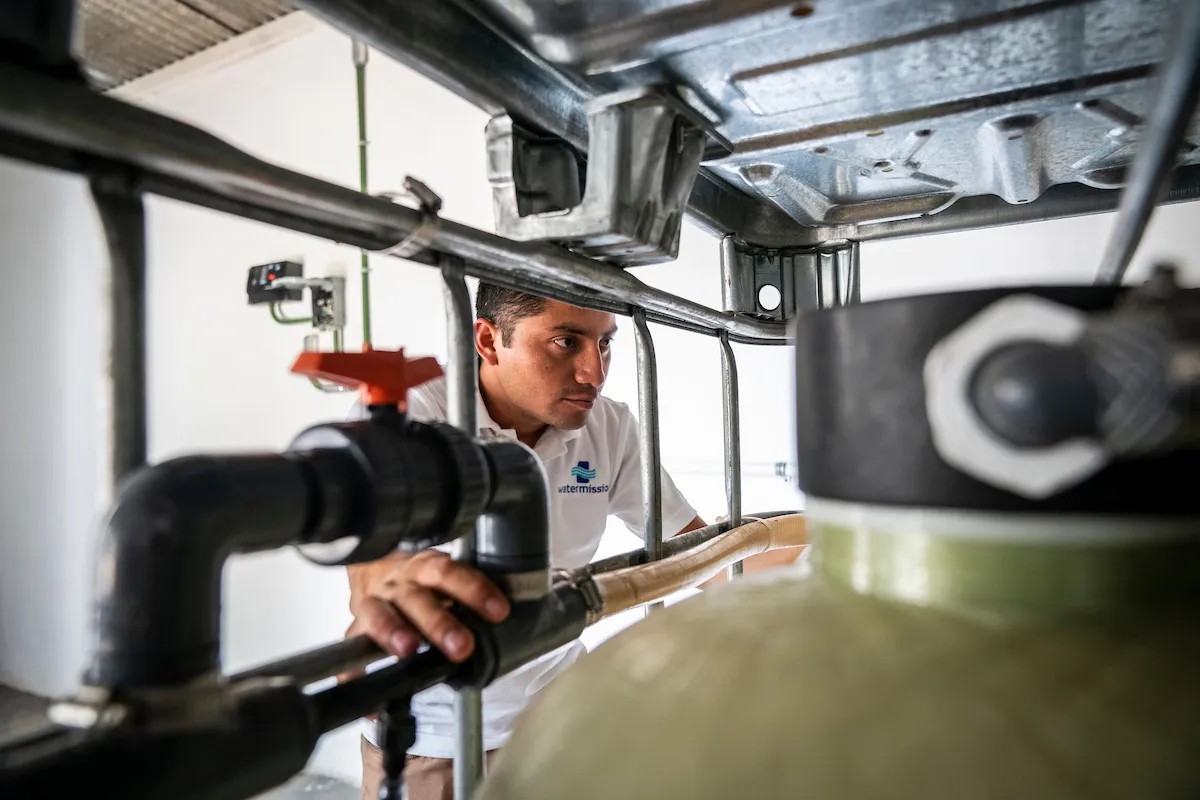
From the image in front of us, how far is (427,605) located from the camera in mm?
503

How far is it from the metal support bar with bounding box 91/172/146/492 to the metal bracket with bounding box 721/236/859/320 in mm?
1030

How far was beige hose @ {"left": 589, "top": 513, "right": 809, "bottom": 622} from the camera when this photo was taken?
70 cm

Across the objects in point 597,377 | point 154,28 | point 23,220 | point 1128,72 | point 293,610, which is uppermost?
point 154,28

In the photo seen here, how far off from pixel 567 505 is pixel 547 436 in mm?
150

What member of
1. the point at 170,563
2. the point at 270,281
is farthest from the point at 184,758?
the point at 270,281

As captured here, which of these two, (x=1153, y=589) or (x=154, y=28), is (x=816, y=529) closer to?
(x=1153, y=589)

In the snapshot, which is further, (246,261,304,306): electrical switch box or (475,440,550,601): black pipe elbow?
(246,261,304,306): electrical switch box

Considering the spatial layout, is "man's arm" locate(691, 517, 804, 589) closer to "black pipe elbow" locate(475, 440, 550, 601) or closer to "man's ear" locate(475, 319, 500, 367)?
"man's ear" locate(475, 319, 500, 367)

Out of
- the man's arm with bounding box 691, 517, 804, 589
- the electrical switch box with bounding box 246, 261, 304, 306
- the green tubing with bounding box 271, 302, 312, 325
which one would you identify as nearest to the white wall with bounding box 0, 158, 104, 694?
the green tubing with bounding box 271, 302, 312, 325

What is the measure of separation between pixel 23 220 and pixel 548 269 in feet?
13.8


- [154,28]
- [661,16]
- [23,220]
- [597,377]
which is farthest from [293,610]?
[661,16]

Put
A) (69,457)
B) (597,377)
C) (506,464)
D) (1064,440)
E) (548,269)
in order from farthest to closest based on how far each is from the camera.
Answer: (69,457), (597,377), (548,269), (506,464), (1064,440)

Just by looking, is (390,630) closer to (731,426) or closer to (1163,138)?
(1163,138)

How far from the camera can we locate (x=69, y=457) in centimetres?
352
